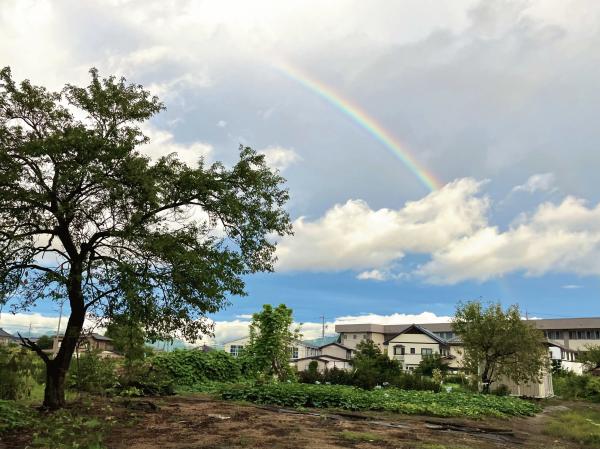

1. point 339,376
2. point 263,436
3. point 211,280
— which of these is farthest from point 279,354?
point 263,436

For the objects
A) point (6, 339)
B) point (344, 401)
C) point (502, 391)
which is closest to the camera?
point (344, 401)

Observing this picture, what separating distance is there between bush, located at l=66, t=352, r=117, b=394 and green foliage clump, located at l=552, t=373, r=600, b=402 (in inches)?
1164

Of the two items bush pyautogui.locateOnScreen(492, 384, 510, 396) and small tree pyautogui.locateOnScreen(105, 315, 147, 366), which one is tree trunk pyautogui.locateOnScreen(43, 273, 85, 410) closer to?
small tree pyautogui.locateOnScreen(105, 315, 147, 366)

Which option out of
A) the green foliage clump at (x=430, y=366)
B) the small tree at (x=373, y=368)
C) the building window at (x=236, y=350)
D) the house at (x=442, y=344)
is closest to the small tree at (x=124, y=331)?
the building window at (x=236, y=350)

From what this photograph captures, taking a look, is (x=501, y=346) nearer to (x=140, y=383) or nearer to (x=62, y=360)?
(x=140, y=383)

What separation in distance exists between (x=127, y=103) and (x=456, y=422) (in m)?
13.3

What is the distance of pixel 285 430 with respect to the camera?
10.8 m

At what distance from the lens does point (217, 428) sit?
35.4 ft

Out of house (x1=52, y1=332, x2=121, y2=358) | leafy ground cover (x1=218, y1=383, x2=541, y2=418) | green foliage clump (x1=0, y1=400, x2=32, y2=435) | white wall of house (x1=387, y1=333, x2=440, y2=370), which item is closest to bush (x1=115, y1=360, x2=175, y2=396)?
house (x1=52, y1=332, x2=121, y2=358)

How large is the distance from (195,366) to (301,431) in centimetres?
1484

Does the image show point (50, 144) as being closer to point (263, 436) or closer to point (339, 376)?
point (263, 436)

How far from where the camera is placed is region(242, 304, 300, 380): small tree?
80.4ft

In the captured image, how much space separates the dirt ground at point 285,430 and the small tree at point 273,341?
8.48 meters

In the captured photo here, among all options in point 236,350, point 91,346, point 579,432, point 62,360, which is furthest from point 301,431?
point 236,350
